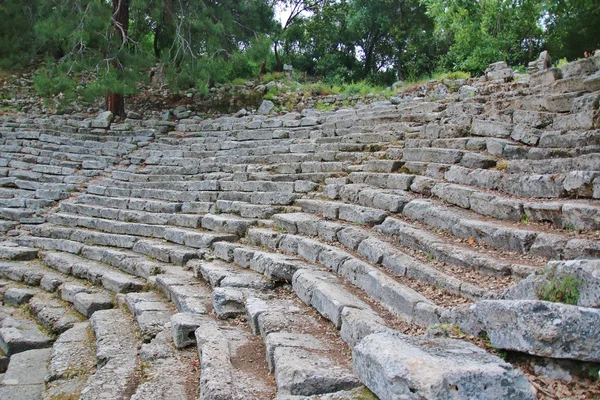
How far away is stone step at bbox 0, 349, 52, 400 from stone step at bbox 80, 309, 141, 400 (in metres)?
0.54

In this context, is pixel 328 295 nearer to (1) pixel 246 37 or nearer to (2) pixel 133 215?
(2) pixel 133 215

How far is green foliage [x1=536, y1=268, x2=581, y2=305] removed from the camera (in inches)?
109

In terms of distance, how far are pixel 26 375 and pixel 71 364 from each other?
0.52 m

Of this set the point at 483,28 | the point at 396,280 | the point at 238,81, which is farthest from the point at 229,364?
the point at 483,28

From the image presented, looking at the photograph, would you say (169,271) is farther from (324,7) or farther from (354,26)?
(324,7)

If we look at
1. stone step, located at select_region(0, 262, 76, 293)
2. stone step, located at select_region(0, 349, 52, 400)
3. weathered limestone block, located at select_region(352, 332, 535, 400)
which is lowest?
stone step, located at select_region(0, 349, 52, 400)

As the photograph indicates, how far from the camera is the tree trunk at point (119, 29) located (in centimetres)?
1315

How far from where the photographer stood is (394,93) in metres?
13.3

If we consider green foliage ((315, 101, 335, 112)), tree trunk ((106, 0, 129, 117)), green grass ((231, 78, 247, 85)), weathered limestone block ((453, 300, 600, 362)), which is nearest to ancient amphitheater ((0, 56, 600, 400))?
weathered limestone block ((453, 300, 600, 362))

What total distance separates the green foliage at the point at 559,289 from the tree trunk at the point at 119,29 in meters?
11.9

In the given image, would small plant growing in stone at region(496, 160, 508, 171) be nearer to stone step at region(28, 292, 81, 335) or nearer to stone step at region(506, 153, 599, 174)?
stone step at region(506, 153, 599, 174)

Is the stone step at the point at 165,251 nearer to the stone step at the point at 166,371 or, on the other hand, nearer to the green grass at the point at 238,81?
the stone step at the point at 166,371

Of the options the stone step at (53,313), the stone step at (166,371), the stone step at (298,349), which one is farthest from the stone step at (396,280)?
the stone step at (53,313)

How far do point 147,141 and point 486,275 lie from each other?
1039 centimetres
